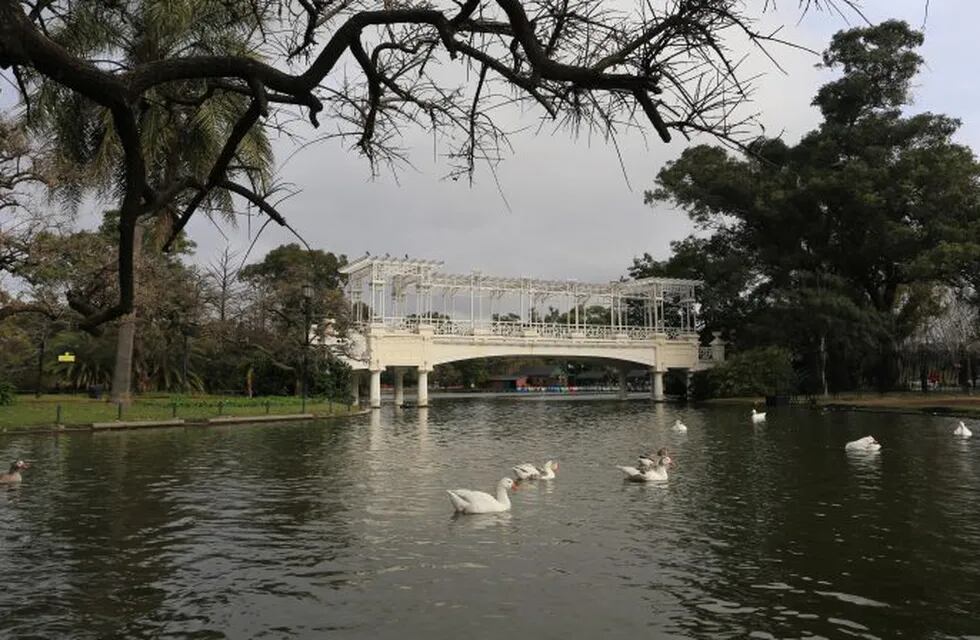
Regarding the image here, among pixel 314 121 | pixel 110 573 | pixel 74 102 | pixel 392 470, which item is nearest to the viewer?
pixel 314 121

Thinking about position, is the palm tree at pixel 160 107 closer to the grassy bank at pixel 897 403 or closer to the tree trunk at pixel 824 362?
the grassy bank at pixel 897 403

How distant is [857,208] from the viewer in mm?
56344

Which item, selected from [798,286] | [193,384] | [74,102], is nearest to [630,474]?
[74,102]

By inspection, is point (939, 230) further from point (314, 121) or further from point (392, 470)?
point (314, 121)

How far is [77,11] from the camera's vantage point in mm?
5262

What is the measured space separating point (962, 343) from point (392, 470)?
52.7 m

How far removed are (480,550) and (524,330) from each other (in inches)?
2057

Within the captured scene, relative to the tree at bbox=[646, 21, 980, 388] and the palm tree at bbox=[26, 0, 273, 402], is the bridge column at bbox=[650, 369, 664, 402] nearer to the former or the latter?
the tree at bbox=[646, 21, 980, 388]

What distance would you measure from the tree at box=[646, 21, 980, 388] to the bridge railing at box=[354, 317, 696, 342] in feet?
21.8

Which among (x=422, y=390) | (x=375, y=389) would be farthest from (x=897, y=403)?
(x=375, y=389)

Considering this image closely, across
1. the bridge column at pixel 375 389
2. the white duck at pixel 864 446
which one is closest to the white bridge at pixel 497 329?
the bridge column at pixel 375 389

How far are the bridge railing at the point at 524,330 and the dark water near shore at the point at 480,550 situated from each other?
1418 inches

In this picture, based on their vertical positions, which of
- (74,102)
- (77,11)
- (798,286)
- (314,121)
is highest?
(798,286)

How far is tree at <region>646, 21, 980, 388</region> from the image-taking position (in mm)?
53312
